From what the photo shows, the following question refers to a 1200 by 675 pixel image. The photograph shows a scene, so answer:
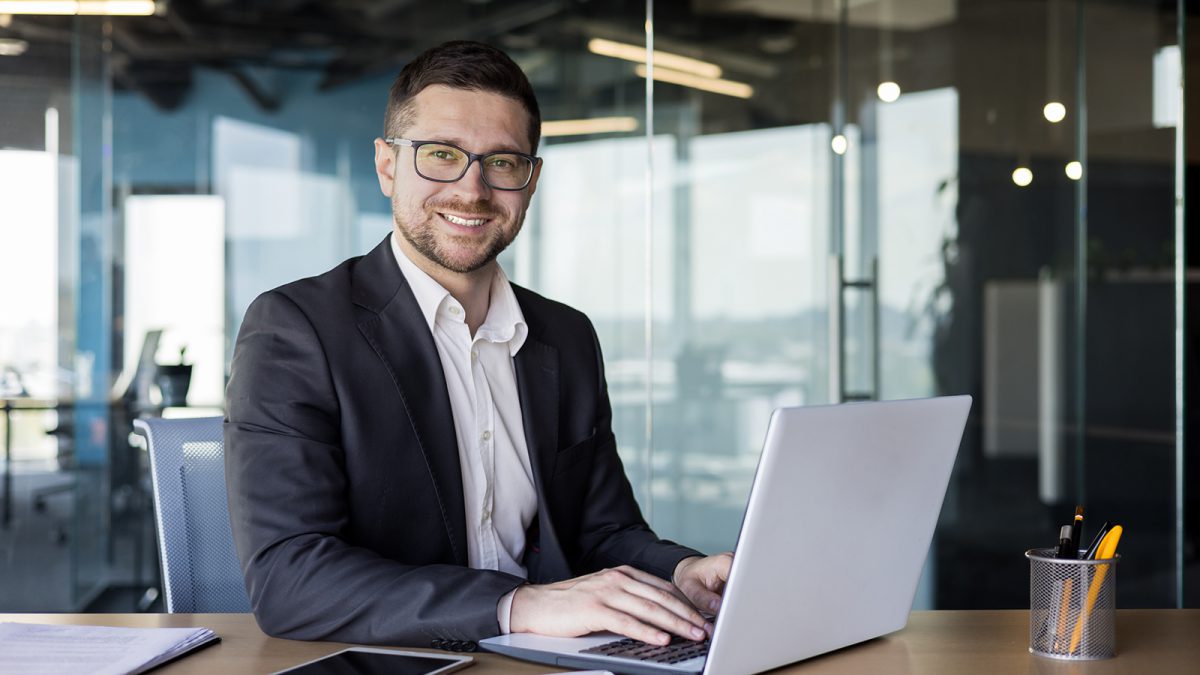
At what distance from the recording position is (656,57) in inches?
171

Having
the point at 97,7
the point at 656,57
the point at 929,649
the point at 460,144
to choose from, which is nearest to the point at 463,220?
the point at 460,144

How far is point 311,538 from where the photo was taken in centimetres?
158

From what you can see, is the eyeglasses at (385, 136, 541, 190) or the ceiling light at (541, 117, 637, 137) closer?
the eyeglasses at (385, 136, 541, 190)

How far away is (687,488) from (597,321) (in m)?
0.66

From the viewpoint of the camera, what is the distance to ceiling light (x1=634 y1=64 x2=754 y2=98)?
14.3ft

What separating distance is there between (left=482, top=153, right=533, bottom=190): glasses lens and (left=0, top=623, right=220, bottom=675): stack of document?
0.74 meters

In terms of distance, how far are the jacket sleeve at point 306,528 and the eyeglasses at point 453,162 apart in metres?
0.28

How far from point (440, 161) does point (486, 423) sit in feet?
1.27

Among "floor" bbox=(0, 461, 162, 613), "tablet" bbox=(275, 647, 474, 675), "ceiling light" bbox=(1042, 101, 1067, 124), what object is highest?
"ceiling light" bbox=(1042, 101, 1067, 124)

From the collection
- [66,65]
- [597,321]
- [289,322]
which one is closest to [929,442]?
[289,322]

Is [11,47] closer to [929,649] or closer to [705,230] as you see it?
[705,230]

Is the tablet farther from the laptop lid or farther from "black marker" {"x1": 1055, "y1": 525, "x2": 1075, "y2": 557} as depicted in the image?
"black marker" {"x1": 1055, "y1": 525, "x2": 1075, "y2": 557}

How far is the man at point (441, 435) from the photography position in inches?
58.1

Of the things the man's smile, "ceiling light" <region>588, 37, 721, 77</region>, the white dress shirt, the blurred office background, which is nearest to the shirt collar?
the white dress shirt
